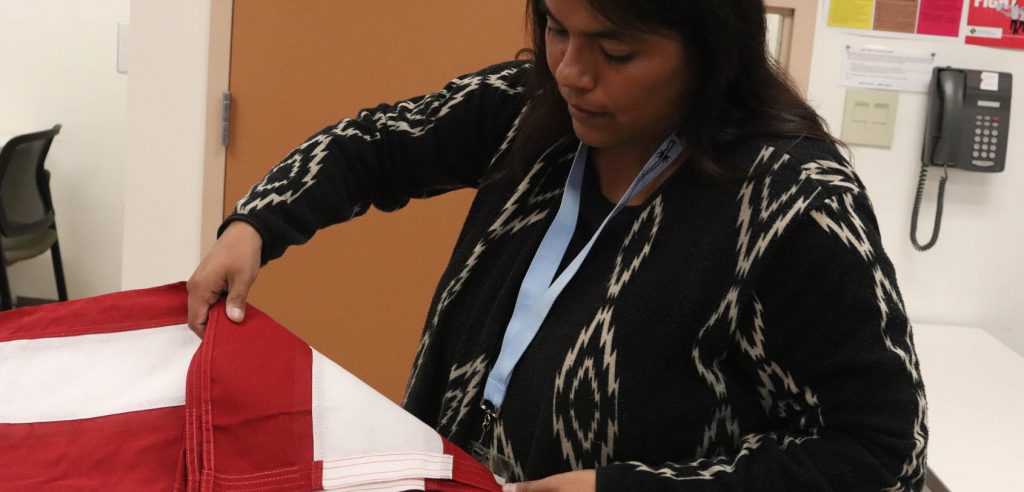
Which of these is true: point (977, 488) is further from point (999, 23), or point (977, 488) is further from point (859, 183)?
point (999, 23)

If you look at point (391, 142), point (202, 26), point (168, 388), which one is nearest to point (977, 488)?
point (391, 142)

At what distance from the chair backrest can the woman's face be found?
361 cm

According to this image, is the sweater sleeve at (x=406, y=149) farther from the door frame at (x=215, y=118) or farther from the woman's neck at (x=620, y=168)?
the door frame at (x=215, y=118)

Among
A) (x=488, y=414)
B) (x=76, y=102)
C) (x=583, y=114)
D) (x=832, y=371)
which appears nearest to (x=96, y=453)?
(x=488, y=414)

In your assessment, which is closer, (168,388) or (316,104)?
(168,388)

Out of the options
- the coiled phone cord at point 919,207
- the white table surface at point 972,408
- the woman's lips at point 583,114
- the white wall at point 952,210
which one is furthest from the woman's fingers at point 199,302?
the coiled phone cord at point 919,207

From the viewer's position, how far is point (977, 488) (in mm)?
1691

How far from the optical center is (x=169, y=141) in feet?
8.73

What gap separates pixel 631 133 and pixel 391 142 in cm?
41

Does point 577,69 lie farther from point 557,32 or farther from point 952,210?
point 952,210

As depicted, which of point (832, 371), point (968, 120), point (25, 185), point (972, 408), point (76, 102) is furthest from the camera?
point (76, 102)

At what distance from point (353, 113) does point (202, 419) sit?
69.7 inches

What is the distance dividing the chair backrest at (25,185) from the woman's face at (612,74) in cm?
361

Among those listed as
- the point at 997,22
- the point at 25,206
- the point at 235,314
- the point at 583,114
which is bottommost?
the point at 25,206
